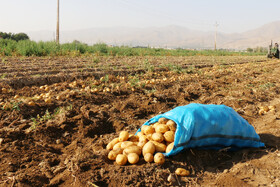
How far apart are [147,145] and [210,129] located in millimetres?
738

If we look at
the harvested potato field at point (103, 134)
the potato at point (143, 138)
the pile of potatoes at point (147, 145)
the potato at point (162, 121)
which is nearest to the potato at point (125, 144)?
the pile of potatoes at point (147, 145)

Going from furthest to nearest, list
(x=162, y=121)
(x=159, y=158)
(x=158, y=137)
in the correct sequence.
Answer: (x=162, y=121)
(x=158, y=137)
(x=159, y=158)

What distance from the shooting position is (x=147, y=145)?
2436 mm

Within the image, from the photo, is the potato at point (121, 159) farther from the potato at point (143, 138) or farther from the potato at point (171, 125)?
the potato at point (171, 125)

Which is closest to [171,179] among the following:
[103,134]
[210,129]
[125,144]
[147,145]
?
[147,145]

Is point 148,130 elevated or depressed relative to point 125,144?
elevated

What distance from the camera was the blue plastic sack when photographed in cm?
246

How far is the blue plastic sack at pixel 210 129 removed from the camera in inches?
96.7

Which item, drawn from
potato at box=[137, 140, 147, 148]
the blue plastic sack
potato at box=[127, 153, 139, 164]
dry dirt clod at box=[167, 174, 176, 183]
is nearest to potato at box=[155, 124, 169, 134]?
the blue plastic sack

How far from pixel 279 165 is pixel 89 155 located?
2.04m

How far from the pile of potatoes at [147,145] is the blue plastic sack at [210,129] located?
0.13 m

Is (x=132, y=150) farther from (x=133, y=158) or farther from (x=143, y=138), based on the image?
(x=143, y=138)

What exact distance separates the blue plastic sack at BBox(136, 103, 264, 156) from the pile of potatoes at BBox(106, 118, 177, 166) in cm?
13

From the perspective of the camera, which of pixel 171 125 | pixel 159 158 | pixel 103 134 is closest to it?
pixel 159 158
